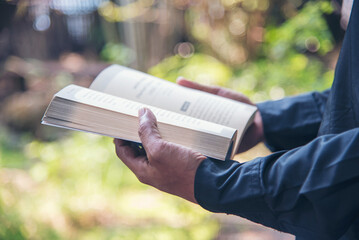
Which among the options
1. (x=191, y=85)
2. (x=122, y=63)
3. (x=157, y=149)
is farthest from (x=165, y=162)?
(x=122, y=63)

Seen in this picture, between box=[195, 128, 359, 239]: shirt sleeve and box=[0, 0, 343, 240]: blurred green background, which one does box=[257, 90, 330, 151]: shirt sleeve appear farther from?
box=[0, 0, 343, 240]: blurred green background

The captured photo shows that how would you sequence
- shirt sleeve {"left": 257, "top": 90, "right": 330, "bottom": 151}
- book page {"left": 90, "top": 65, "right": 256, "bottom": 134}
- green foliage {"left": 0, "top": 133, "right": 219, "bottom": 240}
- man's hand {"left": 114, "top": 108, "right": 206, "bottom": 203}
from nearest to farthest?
1. man's hand {"left": 114, "top": 108, "right": 206, "bottom": 203}
2. book page {"left": 90, "top": 65, "right": 256, "bottom": 134}
3. shirt sleeve {"left": 257, "top": 90, "right": 330, "bottom": 151}
4. green foliage {"left": 0, "top": 133, "right": 219, "bottom": 240}

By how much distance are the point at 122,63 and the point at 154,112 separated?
11.8ft

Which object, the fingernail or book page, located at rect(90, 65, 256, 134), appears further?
book page, located at rect(90, 65, 256, 134)

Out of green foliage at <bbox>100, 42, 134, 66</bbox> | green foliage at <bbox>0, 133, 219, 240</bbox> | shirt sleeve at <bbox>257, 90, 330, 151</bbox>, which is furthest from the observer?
green foliage at <bbox>100, 42, 134, 66</bbox>

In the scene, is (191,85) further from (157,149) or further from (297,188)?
(297,188)

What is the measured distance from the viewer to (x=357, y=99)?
66 cm

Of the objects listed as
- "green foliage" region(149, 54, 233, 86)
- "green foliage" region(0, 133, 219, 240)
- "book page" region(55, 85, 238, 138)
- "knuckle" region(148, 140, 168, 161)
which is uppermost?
"book page" region(55, 85, 238, 138)

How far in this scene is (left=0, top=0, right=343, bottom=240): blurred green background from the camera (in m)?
2.05

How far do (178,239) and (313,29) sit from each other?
2.08m

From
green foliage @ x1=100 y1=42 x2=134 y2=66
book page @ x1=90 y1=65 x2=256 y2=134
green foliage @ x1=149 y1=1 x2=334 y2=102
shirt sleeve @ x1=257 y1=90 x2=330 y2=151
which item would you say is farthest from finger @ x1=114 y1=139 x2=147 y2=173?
green foliage @ x1=100 y1=42 x2=134 y2=66

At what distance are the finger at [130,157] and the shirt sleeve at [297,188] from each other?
151 mm

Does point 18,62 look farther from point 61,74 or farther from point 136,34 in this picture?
point 136,34

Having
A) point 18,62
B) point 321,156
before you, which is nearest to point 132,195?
point 321,156
